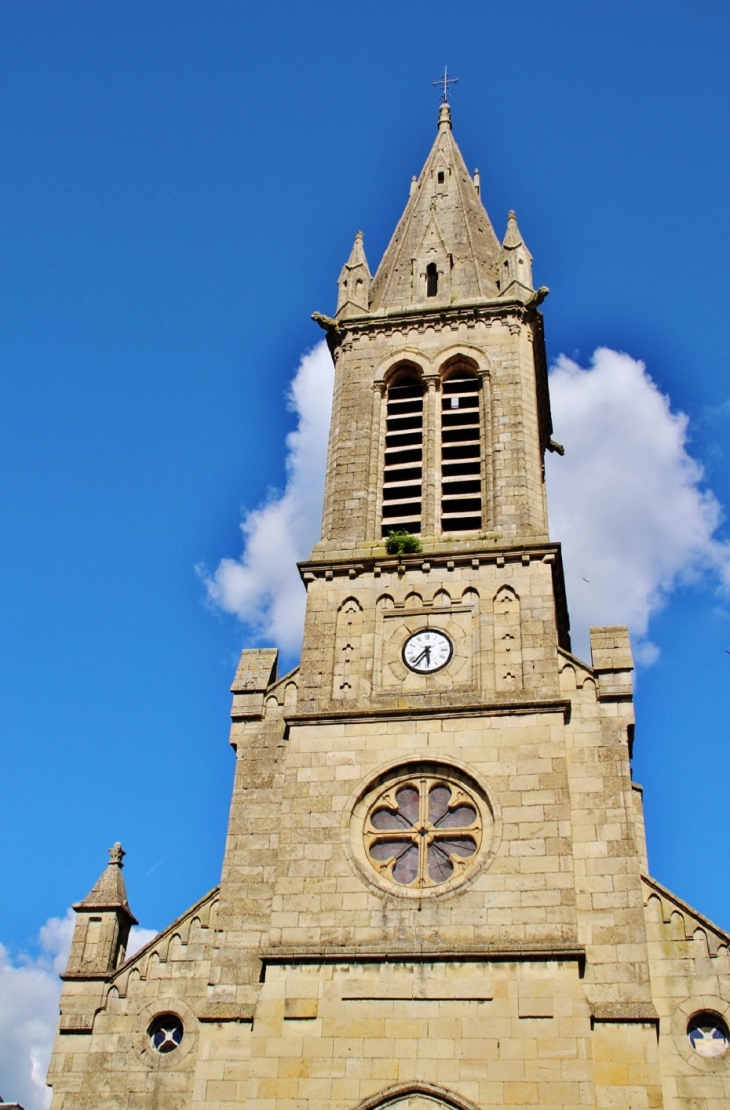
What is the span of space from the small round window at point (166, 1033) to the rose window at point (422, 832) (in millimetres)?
3853

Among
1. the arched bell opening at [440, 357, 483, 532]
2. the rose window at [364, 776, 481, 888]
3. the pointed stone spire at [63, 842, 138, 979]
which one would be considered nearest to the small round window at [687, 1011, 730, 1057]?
the rose window at [364, 776, 481, 888]

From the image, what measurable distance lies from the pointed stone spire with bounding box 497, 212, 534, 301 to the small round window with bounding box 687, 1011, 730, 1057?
50.4 feet

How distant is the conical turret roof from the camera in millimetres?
19703

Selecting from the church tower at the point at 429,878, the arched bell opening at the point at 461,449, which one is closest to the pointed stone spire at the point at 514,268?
the arched bell opening at the point at 461,449

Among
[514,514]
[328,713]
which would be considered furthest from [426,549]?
[328,713]

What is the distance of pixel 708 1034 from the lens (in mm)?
17188

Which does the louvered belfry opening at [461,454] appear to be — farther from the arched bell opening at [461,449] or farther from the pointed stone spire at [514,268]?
the pointed stone spire at [514,268]

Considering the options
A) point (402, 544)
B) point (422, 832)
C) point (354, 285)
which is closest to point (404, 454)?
point (402, 544)

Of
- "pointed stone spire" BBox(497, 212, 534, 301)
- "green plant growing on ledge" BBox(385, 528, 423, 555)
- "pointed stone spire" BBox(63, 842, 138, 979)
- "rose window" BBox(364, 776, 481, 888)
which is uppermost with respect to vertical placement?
"pointed stone spire" BBox(497, 212, 534, 301)

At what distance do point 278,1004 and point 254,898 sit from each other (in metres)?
1.98

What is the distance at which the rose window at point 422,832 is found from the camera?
1880 centimetres

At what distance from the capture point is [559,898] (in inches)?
704

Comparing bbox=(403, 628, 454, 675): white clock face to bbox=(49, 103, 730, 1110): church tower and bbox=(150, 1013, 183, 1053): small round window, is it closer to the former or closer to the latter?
bbox=(49, 103, 730, 1110): church tower

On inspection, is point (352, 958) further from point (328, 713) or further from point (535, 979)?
point (328, 713)
